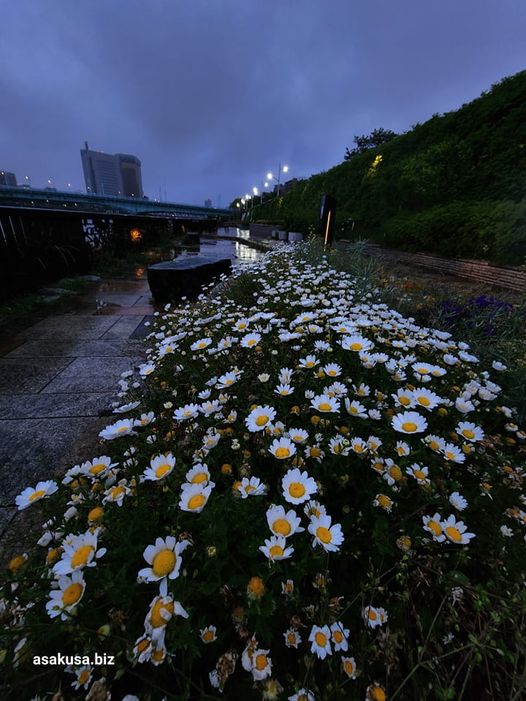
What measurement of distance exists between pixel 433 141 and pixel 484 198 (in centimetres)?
533

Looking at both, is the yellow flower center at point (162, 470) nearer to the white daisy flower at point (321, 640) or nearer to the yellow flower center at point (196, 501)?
the yellow flower center at point (196, 501)

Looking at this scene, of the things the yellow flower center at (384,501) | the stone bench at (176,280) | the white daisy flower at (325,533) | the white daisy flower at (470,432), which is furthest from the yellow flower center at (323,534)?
the stone bench at (176,280)

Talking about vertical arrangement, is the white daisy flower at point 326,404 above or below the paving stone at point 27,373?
above

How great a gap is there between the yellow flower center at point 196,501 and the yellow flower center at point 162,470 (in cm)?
17

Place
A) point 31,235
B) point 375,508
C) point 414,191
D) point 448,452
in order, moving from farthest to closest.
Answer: point 414,191
point 31,235
point 448,452
point 375,508

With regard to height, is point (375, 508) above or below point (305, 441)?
below

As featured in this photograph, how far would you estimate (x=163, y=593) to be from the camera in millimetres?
722

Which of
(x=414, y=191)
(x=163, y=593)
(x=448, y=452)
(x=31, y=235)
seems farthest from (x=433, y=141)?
(x=163, y=593)

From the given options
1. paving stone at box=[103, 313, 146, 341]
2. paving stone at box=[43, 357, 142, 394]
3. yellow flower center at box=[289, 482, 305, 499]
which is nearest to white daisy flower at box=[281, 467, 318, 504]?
yellow flower center at box=[289, 482, 305, 499]

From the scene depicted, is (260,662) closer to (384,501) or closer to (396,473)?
(384,501)

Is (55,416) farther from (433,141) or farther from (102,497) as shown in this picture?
(433,141)

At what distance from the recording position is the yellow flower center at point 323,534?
2.88 feet

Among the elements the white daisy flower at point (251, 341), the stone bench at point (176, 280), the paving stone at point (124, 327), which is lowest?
the paving stone at point (124, 327)

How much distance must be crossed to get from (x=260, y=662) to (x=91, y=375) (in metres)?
3.06
